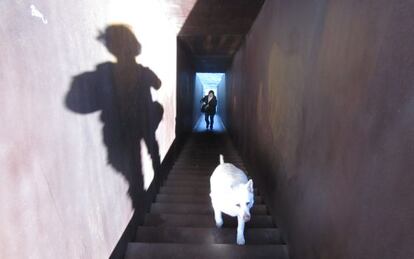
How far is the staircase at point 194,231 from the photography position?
208 cm

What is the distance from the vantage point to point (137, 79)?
7.79 ft

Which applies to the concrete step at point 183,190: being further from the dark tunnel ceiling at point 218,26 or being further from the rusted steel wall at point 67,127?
the dark tunnel ceiling at point 218,26

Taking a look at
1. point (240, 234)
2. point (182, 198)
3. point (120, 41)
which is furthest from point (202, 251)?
point (120, 41)

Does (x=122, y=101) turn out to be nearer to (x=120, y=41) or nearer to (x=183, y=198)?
(x=120, y=41)

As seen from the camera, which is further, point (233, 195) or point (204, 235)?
point (204, 235)

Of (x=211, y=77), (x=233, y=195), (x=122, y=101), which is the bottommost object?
(x=233, y=195)

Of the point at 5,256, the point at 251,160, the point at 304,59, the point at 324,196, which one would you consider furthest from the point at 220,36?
the point at 5,256

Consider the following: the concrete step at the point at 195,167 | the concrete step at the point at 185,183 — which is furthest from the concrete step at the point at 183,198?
the concrete step at the point at 195,167

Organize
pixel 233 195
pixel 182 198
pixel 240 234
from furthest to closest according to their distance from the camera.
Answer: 1. pixel 182 198
2. pixel 240 234
3. pixel 233 195

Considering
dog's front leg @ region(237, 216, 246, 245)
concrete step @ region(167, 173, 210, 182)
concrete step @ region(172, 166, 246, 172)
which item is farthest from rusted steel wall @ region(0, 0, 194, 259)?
concrete step @ region(172, 166, 246, 172)

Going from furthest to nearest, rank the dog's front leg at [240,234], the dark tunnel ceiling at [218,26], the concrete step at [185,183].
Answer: the concrete step at [185,183]
the dark tunnel ceiling at [218,26]
the dog's front leg at [240,234]

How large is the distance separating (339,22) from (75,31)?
1.33 m

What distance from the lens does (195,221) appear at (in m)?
2.66

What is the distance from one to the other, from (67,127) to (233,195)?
1.31 m
